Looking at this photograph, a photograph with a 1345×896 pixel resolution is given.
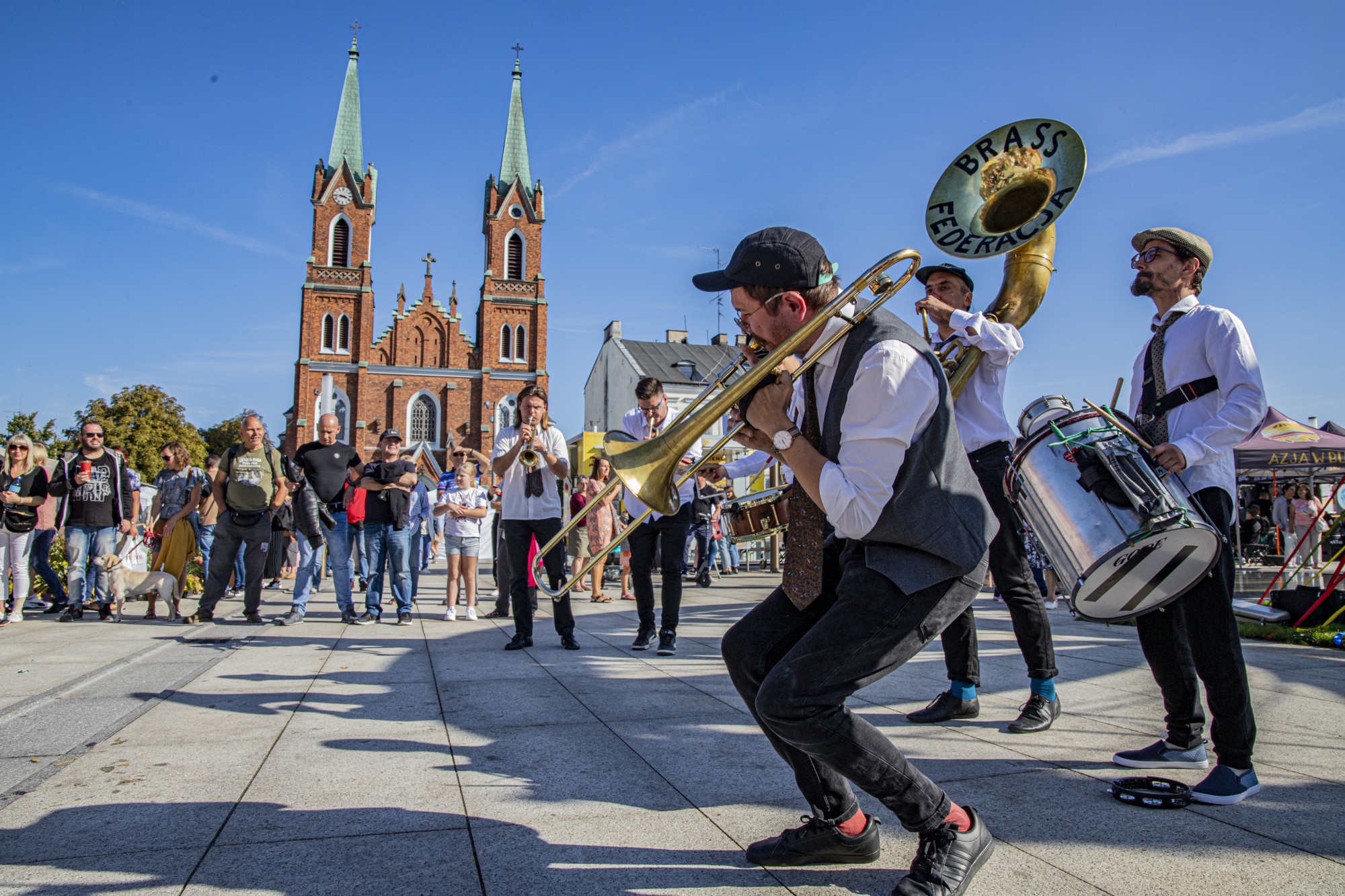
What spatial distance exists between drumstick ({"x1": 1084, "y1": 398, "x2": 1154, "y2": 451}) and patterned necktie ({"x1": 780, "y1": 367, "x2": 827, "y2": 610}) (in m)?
1.32

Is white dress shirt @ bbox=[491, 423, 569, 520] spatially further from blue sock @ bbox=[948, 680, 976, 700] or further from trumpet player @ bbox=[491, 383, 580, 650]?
blue sock @ bbox=[948, 680, 976, 700]

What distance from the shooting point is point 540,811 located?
8.89ft

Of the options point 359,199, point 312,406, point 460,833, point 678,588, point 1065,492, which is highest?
point 359,199

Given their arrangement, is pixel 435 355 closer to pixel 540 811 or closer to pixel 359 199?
pixel 359 199

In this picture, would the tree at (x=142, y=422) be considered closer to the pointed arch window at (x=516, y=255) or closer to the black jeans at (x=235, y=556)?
the pointed arch window at (x=516, y=255)

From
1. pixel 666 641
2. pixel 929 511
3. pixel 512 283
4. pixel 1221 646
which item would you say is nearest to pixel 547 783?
pixel 929 511

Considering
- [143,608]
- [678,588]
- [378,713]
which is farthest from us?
[143,608]

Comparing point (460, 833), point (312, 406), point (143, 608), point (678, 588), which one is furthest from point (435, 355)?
point (460, 833)

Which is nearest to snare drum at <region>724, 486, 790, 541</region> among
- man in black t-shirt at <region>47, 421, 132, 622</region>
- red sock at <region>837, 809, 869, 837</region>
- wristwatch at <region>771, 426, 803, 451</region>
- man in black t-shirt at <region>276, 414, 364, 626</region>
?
man in black t-shirt at <region>276, 414, 364, 626</region>

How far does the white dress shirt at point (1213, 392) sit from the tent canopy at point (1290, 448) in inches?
534

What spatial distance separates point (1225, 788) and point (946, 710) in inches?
49.8

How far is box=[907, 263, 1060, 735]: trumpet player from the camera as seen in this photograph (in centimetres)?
372

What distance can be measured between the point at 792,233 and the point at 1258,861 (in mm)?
2143

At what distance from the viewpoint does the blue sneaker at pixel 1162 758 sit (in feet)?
10.2
